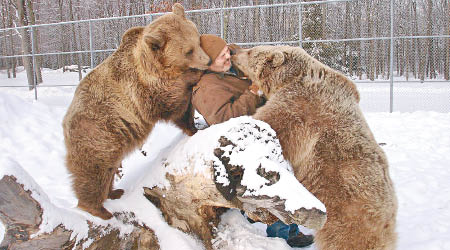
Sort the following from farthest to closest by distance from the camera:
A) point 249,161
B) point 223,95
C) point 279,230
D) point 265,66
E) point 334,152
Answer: point 279,230, point 265,66, point 223,95, point 334,152, point 249,161

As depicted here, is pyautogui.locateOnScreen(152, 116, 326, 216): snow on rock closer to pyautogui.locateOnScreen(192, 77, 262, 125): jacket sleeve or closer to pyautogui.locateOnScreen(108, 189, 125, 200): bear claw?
pyautogui.locateOnScreen(192, 77, 262, 125): jacket sleeve

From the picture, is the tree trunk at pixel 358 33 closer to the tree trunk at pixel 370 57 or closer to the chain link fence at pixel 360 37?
the chain link fence at pixel 360 37

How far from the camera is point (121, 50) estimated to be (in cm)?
308

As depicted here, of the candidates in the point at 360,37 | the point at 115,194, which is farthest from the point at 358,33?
the point at 115,194

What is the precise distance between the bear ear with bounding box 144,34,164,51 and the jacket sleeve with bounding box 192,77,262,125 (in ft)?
1.53

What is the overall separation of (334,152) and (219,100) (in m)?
0.98

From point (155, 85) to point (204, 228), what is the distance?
1.22 meters

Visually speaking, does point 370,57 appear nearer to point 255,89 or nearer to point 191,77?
point 255,89

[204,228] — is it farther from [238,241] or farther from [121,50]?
[121,50]

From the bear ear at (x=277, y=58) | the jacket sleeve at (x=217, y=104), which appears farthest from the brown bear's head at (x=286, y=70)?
the jacket sleeve at (x=217, y=104)

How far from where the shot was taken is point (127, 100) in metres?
2.92

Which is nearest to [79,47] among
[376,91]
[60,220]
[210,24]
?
[210,24]

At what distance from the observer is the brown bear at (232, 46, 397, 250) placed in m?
2.42

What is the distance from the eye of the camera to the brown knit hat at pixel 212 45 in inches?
124
